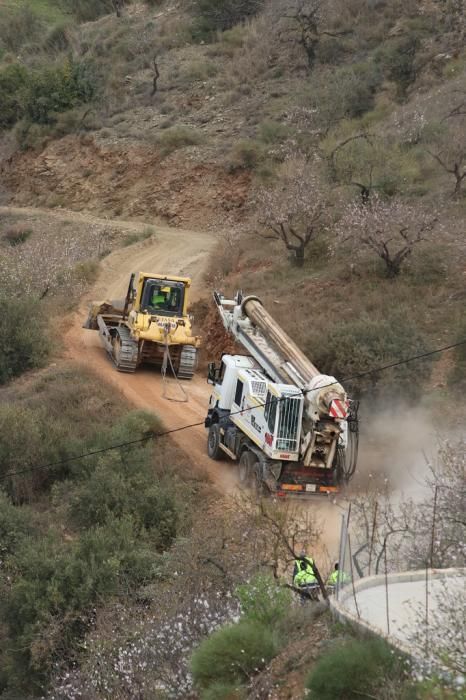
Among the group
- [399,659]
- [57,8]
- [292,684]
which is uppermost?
[399,659]

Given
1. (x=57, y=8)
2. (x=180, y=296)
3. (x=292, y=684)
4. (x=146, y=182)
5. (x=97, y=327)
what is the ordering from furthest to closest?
(x=57, y=8), (x=146, y=182), (x=97, y=327), (x=180, y=296), (x=292, y=684)

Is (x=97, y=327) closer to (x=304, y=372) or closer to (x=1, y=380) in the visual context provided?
(x=1, y=380)

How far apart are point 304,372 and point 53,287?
55.2 feet

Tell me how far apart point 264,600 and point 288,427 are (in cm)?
738

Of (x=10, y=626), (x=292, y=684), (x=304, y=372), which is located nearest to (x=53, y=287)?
(x=304, y=372)

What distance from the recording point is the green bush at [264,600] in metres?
11.0

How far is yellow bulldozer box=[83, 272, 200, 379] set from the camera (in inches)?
1025

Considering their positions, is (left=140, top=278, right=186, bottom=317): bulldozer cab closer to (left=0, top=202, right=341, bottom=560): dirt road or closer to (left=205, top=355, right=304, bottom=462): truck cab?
(left=0, top=202, right=341, bottom=560): dirt road

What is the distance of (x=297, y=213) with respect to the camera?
1243 inches

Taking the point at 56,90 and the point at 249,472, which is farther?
the point at 56,90

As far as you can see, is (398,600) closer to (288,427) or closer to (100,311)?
(288,427)

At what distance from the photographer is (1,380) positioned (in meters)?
27.1

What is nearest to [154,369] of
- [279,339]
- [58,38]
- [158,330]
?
[158,330]

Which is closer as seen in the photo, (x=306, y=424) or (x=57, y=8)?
(x=306, y=424)
